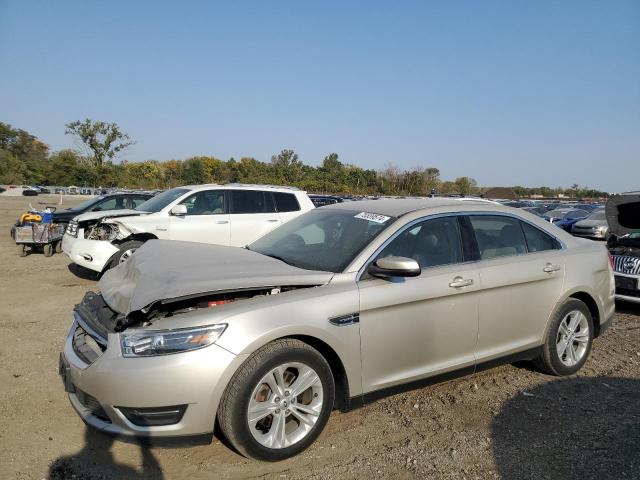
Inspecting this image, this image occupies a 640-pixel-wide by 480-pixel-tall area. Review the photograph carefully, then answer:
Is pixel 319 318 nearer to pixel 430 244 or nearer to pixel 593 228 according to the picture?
pixel 430 244

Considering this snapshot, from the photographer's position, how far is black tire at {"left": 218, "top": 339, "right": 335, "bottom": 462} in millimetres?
2734

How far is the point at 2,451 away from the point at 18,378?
124cm

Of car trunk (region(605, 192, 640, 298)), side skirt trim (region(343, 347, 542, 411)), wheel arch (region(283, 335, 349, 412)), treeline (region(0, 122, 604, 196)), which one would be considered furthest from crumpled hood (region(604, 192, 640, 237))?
treeline (region(0, 122, 604, 196))

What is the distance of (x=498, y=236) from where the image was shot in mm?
4137

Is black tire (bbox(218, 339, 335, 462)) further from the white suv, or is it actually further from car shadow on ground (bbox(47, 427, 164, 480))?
the white suv

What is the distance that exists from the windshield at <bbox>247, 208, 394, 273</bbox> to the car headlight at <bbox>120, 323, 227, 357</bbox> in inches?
38.7

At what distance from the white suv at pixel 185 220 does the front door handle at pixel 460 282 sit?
5.24m

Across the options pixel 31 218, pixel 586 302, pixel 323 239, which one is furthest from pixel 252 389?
pixel 31 218

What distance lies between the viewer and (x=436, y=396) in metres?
3.96

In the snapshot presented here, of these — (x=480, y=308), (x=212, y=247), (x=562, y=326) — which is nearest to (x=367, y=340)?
(x=480, y=308)

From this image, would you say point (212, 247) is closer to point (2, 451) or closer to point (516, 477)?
point (2, 451)

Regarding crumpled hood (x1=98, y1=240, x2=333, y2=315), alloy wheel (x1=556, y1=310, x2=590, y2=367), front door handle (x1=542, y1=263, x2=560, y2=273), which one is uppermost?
crumpled hood (x1=98, y1=240, x2=333, y2=315)

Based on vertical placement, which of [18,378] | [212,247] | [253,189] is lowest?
[18,378]

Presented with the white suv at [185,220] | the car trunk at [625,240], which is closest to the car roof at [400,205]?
the car trunk at [625,240]
